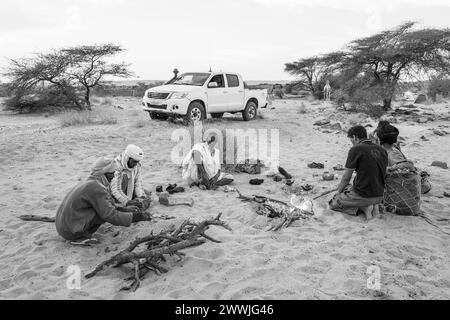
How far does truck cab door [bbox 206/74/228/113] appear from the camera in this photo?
42.1ft

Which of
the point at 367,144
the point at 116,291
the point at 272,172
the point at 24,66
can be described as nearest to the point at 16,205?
the point at 116,291

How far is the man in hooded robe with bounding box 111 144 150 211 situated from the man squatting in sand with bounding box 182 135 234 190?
135 cm

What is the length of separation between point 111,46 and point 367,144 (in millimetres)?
16494

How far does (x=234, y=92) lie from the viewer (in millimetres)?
13586

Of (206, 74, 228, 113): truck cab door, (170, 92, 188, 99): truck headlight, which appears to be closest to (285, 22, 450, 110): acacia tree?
(206, 74, 228, 113): truck cab door

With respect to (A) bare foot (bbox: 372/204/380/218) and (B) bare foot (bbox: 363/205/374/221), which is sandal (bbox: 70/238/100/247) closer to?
(B) bare foot (bbox: 363/205/374/221)

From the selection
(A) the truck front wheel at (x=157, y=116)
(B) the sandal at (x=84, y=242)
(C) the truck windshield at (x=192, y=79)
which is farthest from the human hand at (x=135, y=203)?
(A) the truck front wheel at (x=157, y=116)

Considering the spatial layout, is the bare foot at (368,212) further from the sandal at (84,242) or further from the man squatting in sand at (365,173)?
the sandal at (84,242)

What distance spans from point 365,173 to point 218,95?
8.50 meters

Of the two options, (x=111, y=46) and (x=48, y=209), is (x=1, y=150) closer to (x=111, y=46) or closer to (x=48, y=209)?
(x=48, y=209)

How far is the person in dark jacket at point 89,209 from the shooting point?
4312mm

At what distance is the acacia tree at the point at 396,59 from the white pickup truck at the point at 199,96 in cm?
627

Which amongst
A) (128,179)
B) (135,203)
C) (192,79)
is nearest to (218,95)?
(192,79)
